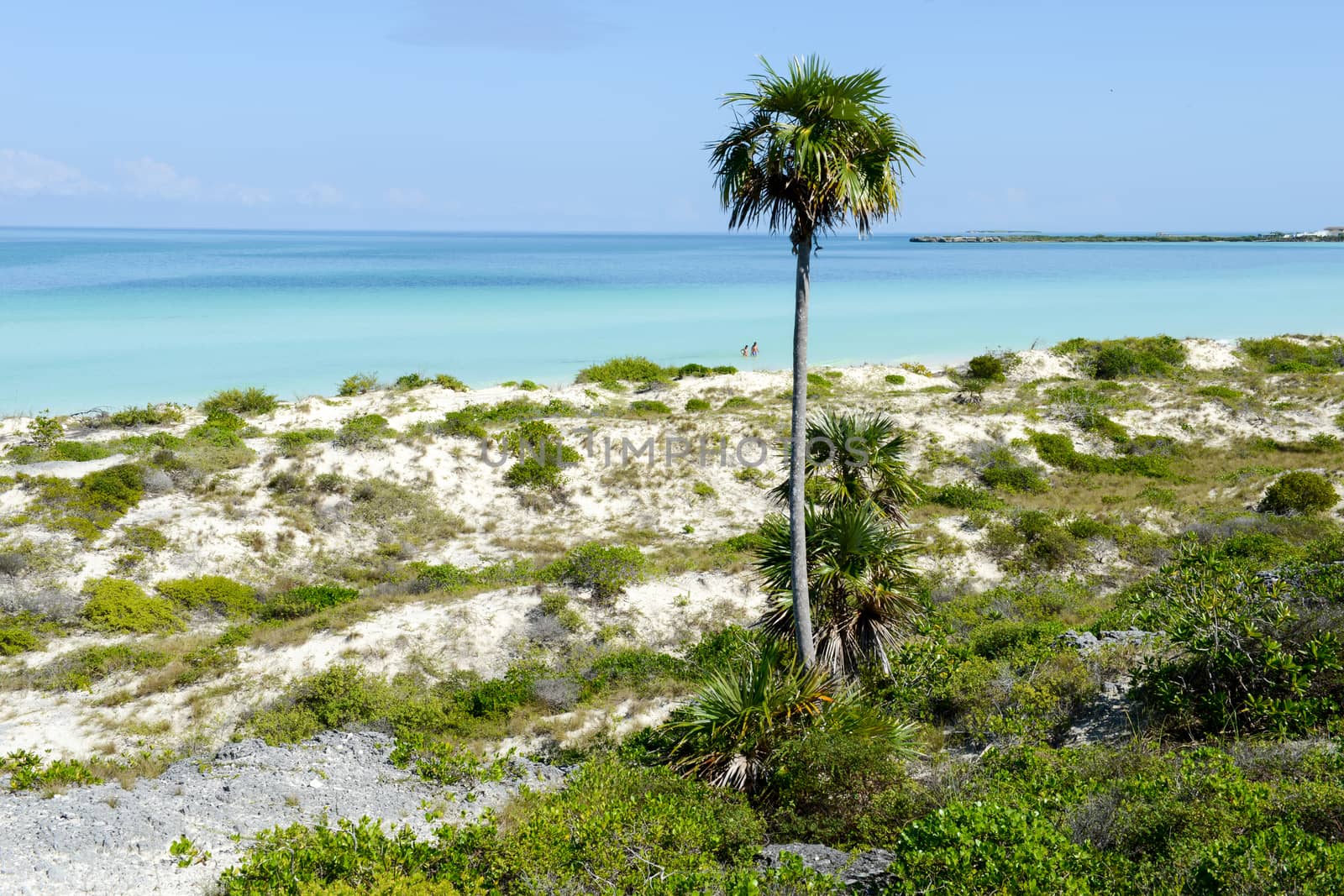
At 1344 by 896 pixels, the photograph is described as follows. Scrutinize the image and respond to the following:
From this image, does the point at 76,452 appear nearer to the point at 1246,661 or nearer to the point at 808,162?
the point at 808,162

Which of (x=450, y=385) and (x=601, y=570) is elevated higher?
(x=450, y=385)

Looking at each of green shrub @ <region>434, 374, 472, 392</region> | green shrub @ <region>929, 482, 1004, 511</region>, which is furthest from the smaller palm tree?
green shrub @ <region>434, 374, 472, 392</region>

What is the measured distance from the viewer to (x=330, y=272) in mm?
105750

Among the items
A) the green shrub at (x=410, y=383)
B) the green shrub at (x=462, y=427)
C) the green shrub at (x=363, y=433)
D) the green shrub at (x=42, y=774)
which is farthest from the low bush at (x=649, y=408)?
the green shrub at (x=42, y=774)

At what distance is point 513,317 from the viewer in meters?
63.8

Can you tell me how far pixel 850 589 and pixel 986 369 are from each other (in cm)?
2997

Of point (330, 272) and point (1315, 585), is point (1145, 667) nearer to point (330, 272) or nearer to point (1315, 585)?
point (1315, 585)

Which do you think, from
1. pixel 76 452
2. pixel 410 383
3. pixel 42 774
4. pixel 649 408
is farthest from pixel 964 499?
pixel 76 452

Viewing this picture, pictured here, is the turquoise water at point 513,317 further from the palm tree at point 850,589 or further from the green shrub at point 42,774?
the palm tree at point 850,589

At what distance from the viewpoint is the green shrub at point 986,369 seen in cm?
3800

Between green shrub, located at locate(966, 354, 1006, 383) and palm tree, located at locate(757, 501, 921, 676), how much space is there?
28.9 metres

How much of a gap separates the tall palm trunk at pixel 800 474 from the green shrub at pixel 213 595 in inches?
517

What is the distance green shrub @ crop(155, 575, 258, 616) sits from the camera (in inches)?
700

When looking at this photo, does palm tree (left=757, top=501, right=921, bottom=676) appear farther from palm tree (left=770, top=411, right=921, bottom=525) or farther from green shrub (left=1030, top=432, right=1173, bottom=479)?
green shrub (left=1030, top=432, right=1173, bottom=479)
